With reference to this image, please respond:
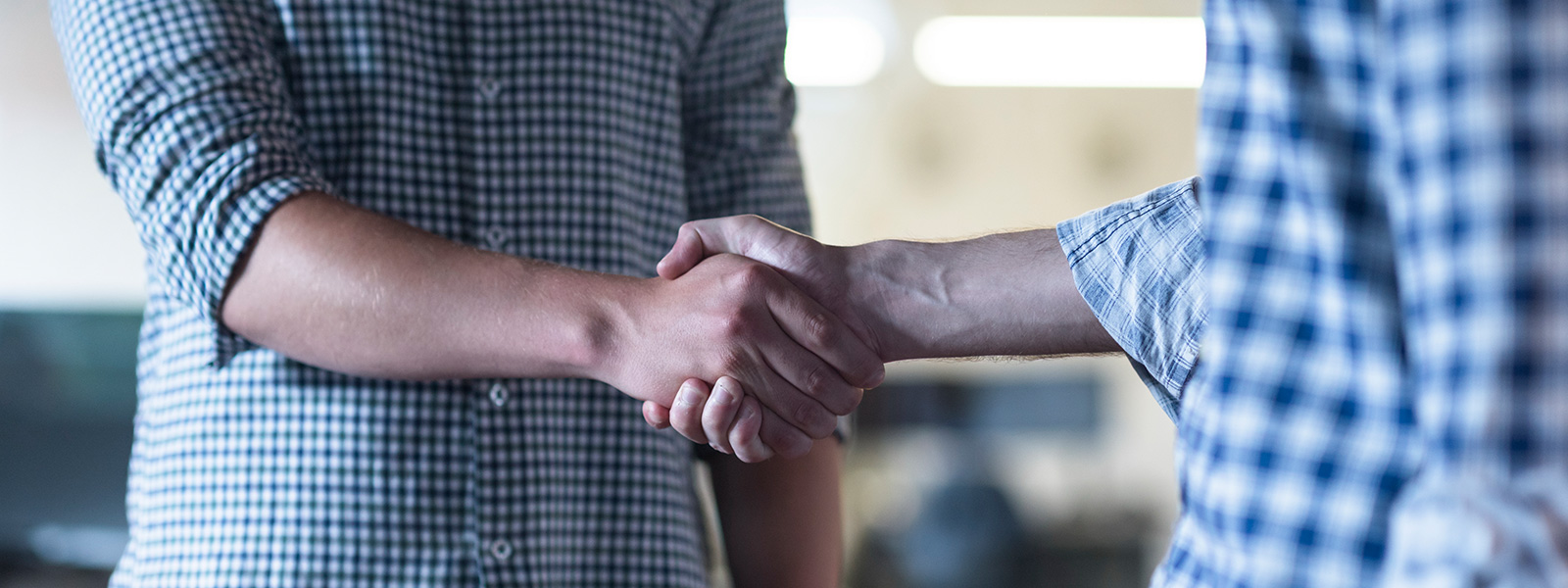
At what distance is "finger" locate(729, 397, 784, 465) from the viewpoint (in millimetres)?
874

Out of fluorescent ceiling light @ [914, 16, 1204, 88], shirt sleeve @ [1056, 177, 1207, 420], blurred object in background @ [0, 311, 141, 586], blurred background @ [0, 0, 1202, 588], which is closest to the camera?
shirt sleeve @ [1056, 177, 1207, 420]

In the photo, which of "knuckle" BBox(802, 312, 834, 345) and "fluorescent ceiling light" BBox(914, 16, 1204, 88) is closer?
"knuckle" BBox(802, 312, 834, 345)

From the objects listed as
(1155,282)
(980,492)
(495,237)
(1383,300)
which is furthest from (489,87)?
(980,492)

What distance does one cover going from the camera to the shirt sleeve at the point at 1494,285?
0.37m

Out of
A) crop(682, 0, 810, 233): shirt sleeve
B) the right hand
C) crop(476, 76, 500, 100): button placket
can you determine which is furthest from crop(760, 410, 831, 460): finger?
crop(476, 76, 500, 100): button placket

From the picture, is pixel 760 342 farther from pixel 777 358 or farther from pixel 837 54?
pixel 837 54

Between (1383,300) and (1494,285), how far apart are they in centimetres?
4

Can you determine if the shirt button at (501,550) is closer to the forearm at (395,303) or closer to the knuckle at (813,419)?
the forearm at (395,303)

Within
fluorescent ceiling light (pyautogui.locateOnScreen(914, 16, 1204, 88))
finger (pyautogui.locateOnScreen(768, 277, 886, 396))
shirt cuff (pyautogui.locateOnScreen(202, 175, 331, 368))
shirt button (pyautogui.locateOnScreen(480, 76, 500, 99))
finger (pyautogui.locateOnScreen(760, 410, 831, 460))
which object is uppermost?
shirt button (pyautogui.locateOnScreen(480, 76, 500, 99))

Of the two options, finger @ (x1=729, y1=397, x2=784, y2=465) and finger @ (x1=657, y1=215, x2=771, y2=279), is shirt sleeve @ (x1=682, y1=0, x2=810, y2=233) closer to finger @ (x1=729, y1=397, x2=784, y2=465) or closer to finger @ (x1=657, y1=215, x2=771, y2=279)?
finger @ (x1=657, y1=215, x2=771, y2=279)

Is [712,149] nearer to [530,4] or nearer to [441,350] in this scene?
[530,4]

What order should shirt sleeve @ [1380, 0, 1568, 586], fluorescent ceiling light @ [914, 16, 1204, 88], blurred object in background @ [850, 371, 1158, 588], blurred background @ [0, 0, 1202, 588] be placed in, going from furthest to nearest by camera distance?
1. fluorescent ceiling light @ [914, 16, 1204, 88]
2. blurred object in background @ [850, 371, 1158, 588]
3. blurred background @ [0, 0, 1202, 588]
4. shirt sleeve @ [1380, 0, 1568, 586]

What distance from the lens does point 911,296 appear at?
903 millimetres

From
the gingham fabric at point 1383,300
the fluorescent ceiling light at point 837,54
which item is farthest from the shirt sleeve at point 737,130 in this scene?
the fluorescent ceiling light at point 837,54
